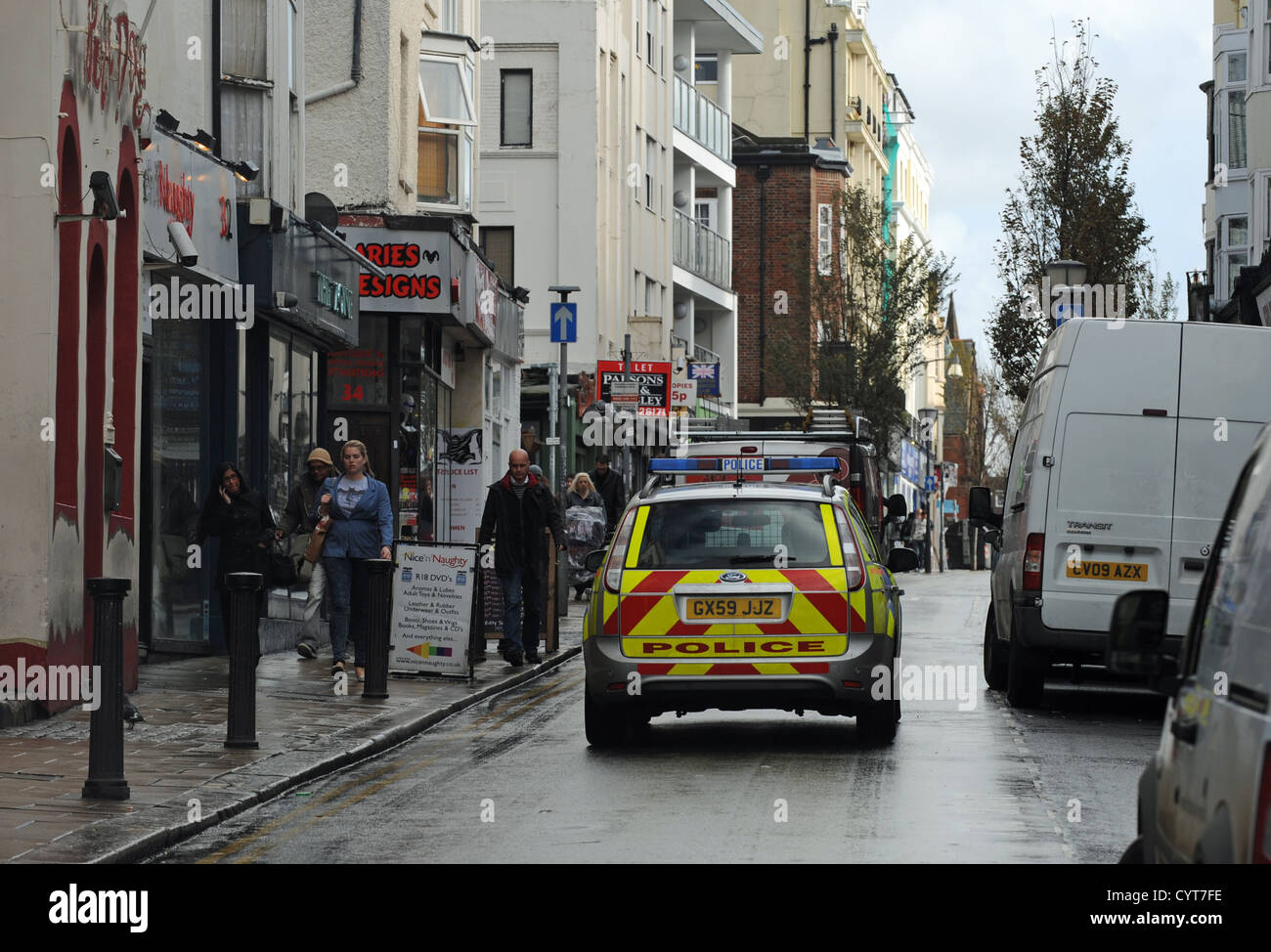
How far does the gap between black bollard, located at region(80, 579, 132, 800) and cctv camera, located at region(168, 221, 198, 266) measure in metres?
7.56

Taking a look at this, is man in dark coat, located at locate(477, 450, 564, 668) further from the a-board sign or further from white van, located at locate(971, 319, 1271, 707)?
white van, located at locate(971, 319, 1271, 707)

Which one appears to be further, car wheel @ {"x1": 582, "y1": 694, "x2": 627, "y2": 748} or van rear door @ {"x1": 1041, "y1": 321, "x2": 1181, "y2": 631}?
van rear door @ {"x1": 1041, "y1": 321, "x2": 1181, "y2": 631}

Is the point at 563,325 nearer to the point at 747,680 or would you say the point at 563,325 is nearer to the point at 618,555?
the point at 618,555

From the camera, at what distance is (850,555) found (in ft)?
43.7

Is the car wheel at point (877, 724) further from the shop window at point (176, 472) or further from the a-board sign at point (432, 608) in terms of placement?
the shop window at point (176, 472)

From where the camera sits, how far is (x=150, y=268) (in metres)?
18.3

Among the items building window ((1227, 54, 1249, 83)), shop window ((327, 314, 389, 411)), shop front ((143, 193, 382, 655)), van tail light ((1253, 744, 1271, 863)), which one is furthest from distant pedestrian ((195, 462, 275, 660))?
building window ((1227, 54, 1249, 83))

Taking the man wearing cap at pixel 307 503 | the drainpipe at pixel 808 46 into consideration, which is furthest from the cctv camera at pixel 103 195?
the drainpipe at pixel 808 46

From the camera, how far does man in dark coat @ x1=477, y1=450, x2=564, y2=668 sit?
20312 mm

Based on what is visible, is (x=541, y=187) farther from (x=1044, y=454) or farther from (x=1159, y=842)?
(x=1159, y=842)

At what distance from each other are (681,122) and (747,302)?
50.1ft

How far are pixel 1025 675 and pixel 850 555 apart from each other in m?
3.31

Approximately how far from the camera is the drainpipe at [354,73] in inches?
1121

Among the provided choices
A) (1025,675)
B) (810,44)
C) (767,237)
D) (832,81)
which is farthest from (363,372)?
(832,81)
